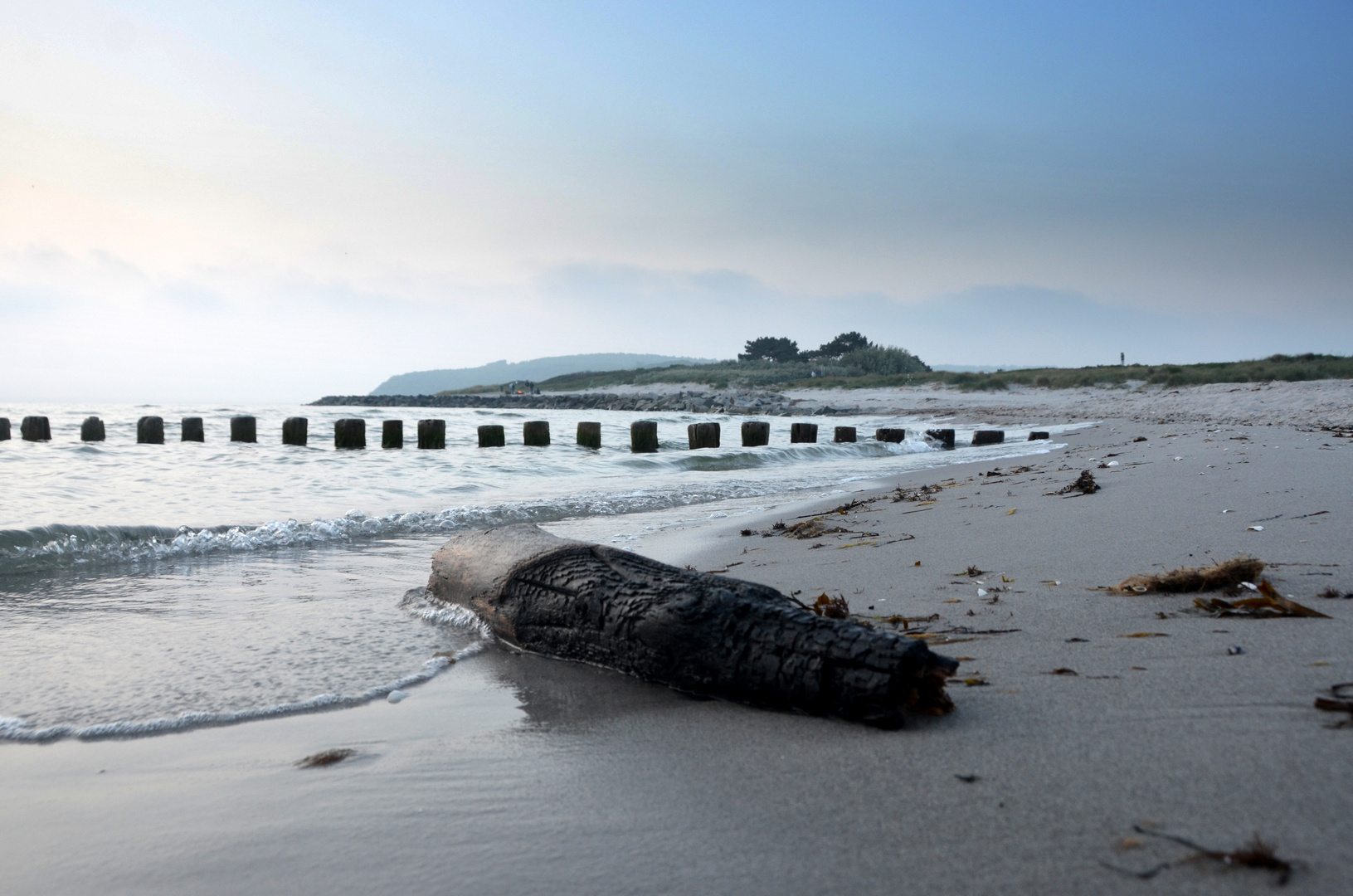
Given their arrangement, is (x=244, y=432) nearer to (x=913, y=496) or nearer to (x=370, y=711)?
(x=913, y=496)

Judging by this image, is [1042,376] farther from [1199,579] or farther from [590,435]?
[1199,579]

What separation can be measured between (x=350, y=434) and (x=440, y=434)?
1444 millimetres

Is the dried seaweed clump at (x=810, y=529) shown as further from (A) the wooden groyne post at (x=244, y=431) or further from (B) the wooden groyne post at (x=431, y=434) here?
(A) the wooden groyne post at (x=244, y=431)

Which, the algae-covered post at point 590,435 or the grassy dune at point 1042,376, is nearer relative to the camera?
the algae-covered post at point 590,435

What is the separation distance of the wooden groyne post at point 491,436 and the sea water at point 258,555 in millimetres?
2164

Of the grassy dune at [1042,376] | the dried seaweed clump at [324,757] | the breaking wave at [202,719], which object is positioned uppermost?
the grassy dune at [1042,376]

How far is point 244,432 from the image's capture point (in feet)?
46.6

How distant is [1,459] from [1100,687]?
1170 cm

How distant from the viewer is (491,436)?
1437 cm

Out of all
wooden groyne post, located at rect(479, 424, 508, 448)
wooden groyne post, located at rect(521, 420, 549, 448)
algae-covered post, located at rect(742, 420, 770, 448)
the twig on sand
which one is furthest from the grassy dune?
the twig on sand

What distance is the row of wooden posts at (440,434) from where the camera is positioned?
525 inches

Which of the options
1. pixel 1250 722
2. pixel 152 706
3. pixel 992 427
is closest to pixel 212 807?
pixel 152 706

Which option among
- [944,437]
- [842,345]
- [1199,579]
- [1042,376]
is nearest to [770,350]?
[842,345]

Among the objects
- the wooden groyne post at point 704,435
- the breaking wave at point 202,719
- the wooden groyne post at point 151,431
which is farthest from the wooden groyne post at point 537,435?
the breaking wave at point 202,719
